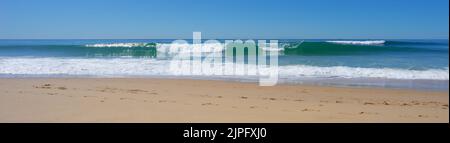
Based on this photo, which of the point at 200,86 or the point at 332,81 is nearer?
the point at 200,86

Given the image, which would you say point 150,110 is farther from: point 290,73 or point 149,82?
point 290,73

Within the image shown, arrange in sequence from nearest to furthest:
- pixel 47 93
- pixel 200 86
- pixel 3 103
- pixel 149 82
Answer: pixel 3 103, pixel 47 93, pixel 200 86, pixel 149 82

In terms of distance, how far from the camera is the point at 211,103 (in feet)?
19.7

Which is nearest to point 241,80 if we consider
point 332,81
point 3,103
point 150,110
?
point 332,81

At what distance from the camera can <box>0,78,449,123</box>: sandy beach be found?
4918 mm

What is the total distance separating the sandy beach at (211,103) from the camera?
4.92 metres

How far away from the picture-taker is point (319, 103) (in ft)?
19.8

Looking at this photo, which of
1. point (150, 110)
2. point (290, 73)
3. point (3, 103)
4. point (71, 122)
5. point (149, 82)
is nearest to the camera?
point (71, 122)

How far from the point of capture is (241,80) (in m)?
9.22

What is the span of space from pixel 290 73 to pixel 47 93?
626 cm

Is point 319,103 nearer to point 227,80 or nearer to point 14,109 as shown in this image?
point 227,80

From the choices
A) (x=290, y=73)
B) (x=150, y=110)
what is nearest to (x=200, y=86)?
(x=150, y=110)

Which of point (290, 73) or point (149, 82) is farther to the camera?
point (290, 73)

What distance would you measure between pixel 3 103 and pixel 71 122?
6.55ft
